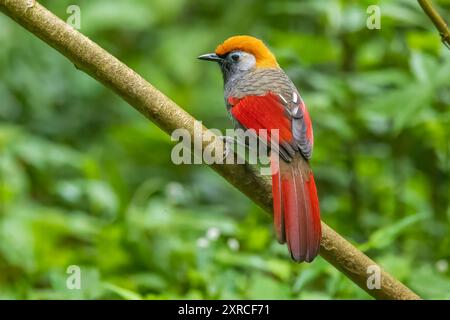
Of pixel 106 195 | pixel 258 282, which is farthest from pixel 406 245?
pixel 106 195

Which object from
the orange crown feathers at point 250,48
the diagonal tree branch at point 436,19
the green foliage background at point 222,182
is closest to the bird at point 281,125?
the orange crown feathers at point 250,48

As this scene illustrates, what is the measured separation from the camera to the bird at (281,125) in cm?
232

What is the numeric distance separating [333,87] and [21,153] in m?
1.79

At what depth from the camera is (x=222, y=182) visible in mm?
5488

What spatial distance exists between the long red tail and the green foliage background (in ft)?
1.58

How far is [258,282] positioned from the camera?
10.2ft

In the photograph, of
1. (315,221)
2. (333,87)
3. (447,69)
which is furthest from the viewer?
(333,87)

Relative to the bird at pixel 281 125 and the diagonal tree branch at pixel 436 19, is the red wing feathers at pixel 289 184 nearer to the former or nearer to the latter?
the bird at pixel 281 125

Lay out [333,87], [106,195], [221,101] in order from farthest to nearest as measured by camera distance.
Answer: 1. [221,101]
2. [106,195]
3. [333,87]

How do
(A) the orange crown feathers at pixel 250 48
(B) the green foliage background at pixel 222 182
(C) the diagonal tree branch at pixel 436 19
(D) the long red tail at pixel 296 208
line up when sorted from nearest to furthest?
1. (D) the long red tail at pixel 296 208
2. (C) the diagonal tree branch at pixel 436 19
3. (A) the orange crown feathers at pixel 250 48
4. (B) the green foliage background at pixel 222 182

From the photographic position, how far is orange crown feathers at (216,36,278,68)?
3275 mm

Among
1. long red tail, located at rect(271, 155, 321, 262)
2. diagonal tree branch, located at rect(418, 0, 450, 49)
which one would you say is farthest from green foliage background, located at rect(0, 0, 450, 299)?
diagonal tree branch, located at rect(418, 0, 450, 49)

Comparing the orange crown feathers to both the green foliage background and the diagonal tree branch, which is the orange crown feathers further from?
the diagonal tree branch
